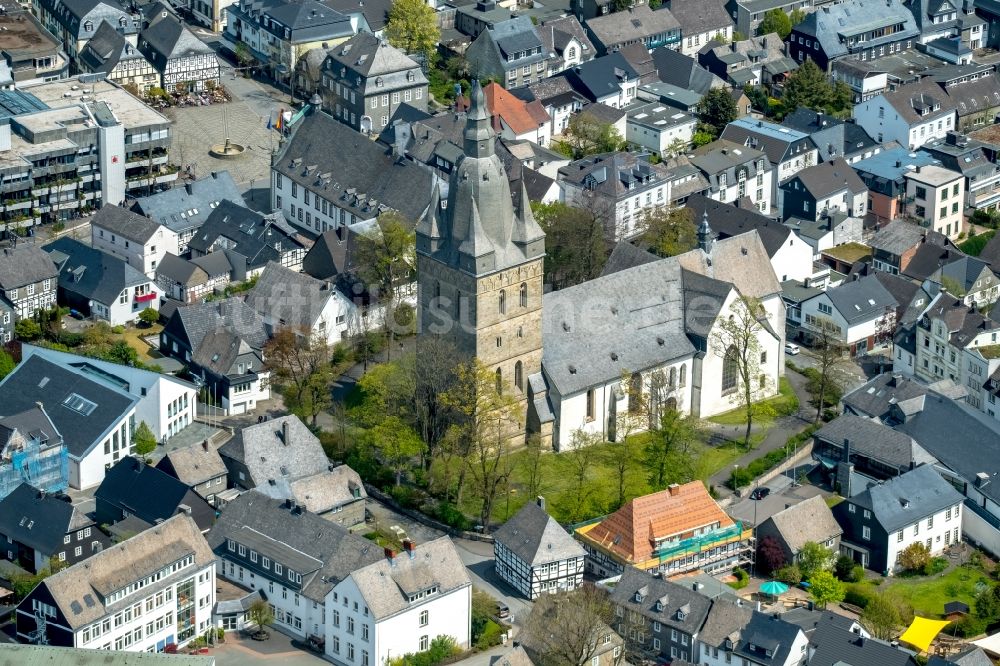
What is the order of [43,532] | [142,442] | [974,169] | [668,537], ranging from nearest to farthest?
[43,532]
[668,537]
[142,442]
[974,169]

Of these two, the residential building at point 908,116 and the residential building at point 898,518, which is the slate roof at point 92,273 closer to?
the residential building at point 898,518

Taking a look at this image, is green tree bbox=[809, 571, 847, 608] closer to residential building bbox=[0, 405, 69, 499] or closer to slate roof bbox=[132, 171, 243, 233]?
residential building bbox=[0, 405, 69, 499]

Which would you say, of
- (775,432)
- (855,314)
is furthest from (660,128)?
(775,432)

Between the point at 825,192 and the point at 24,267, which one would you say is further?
the point at 825,192

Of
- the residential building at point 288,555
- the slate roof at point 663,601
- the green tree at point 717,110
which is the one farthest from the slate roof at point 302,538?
the green tree at point 717,110

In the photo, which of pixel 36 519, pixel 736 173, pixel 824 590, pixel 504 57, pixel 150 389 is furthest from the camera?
pixel 504 57

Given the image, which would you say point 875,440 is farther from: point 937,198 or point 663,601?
point 937,198
